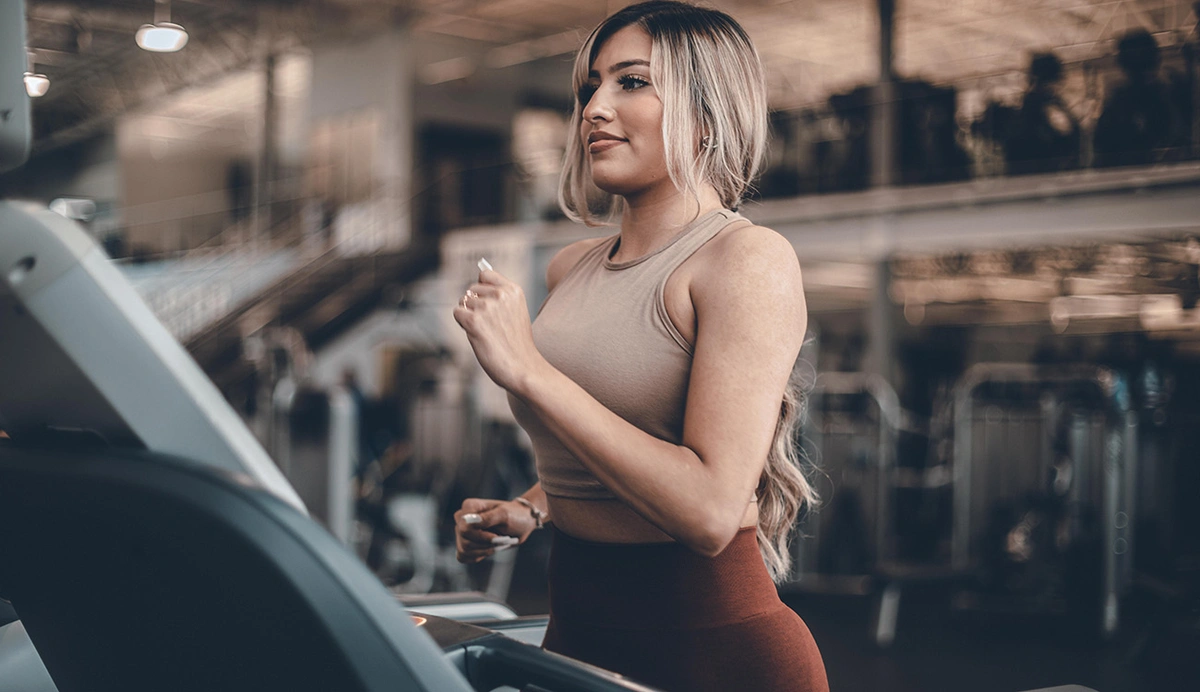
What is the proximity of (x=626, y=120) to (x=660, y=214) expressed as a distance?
109 millimetres

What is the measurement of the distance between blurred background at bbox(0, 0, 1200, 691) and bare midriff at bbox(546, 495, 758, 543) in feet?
1.70

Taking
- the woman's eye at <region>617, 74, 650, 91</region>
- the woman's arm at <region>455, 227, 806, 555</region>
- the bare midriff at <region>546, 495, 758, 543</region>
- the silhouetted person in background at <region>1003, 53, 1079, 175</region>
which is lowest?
the bare midriff at <region>546, 495, 758, 543</region>

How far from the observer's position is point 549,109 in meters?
18.2

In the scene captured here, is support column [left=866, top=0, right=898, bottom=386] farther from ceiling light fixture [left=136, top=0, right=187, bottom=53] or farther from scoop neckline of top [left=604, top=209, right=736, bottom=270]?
scoop neckline of top [left=604, top=209, right=736, bottom=270]

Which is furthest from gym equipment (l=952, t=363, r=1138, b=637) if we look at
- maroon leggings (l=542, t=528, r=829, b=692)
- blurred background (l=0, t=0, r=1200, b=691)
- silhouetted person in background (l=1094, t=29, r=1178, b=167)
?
maroon leggings (l=542, t=528, r=829, b=692)

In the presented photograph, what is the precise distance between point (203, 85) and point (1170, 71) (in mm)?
13721

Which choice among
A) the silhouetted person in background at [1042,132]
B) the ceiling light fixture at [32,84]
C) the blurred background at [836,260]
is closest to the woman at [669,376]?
the blurred background at [836,260]

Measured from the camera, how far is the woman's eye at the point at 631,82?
1073mm

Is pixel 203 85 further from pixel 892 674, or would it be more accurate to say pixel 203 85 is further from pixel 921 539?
pixel 892 674

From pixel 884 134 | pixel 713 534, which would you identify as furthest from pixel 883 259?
pixel 713 534

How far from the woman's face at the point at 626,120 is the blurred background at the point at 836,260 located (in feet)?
0.72

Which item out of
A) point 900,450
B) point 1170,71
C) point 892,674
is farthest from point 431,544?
point 1170,71

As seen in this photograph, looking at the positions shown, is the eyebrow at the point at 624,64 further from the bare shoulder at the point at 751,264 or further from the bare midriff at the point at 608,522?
the bare midriff at the point at 608,522

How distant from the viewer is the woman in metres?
0.90
